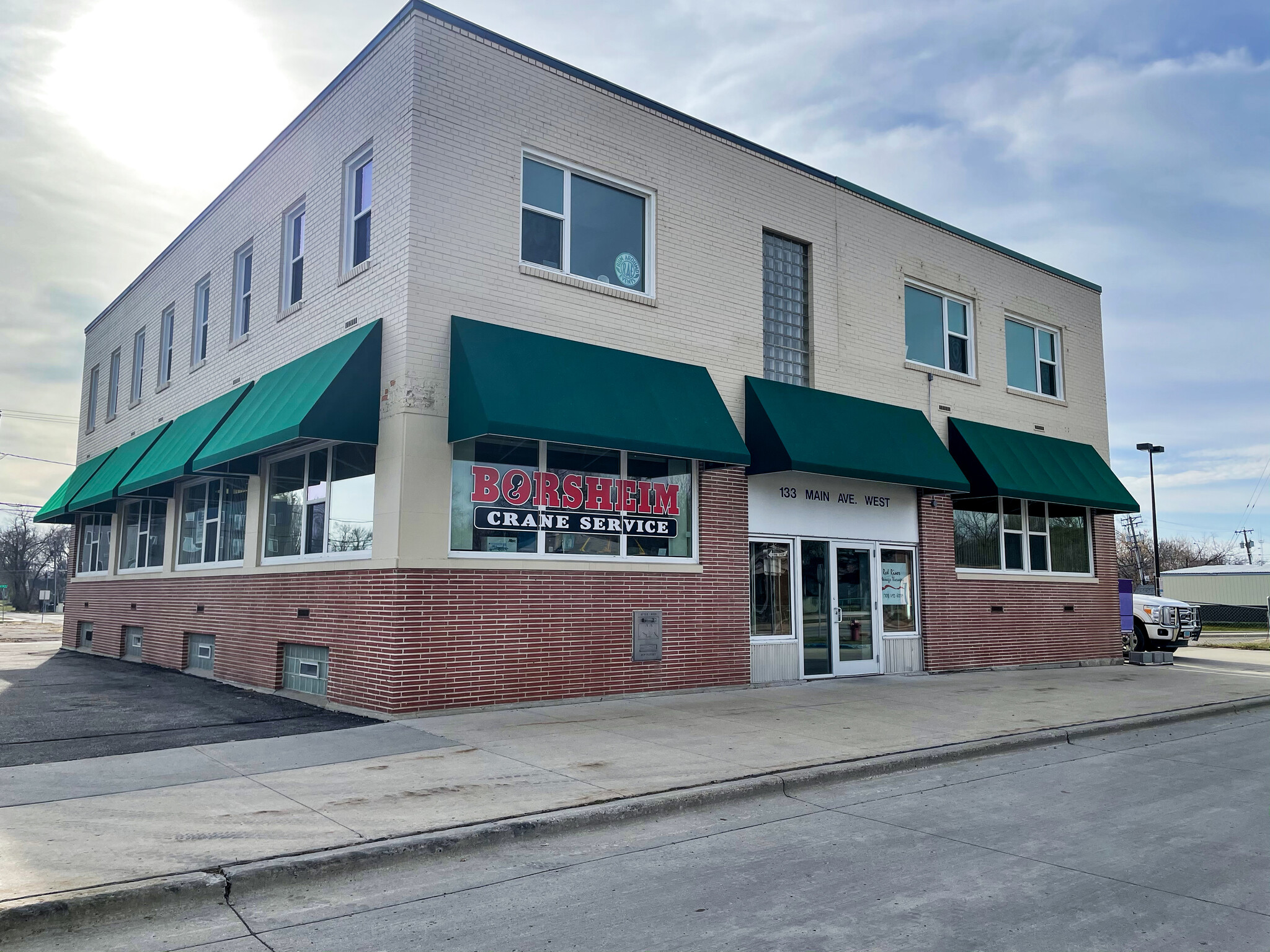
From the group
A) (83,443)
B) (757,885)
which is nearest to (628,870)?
(757,885)

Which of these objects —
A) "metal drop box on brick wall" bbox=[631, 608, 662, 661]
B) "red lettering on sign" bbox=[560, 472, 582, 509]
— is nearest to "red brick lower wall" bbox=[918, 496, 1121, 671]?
"metal drop box on brick wall" bbox=[631, 608, 662, 661]

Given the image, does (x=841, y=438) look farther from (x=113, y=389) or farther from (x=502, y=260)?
(x=113, y=389)

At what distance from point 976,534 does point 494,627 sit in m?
A: 10.5

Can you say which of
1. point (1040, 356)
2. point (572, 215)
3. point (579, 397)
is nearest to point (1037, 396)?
point (1040, 356)

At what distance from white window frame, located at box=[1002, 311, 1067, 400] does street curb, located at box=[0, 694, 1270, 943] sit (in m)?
11.9

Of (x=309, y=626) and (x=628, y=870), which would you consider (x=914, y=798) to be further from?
(x=309, y=626)

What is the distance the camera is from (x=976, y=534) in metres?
18.0

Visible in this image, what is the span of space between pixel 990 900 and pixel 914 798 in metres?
2.58

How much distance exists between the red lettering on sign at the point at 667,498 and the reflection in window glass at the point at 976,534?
6561 millimetres

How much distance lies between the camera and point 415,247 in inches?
445

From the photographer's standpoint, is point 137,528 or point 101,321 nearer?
point 137,528

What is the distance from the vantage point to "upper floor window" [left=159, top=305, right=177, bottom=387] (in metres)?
20.0

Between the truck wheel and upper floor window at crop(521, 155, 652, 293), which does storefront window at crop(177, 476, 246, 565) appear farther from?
the truck wheel

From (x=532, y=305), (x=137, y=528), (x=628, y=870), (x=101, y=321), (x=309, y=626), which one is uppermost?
(x=101, y=321)
